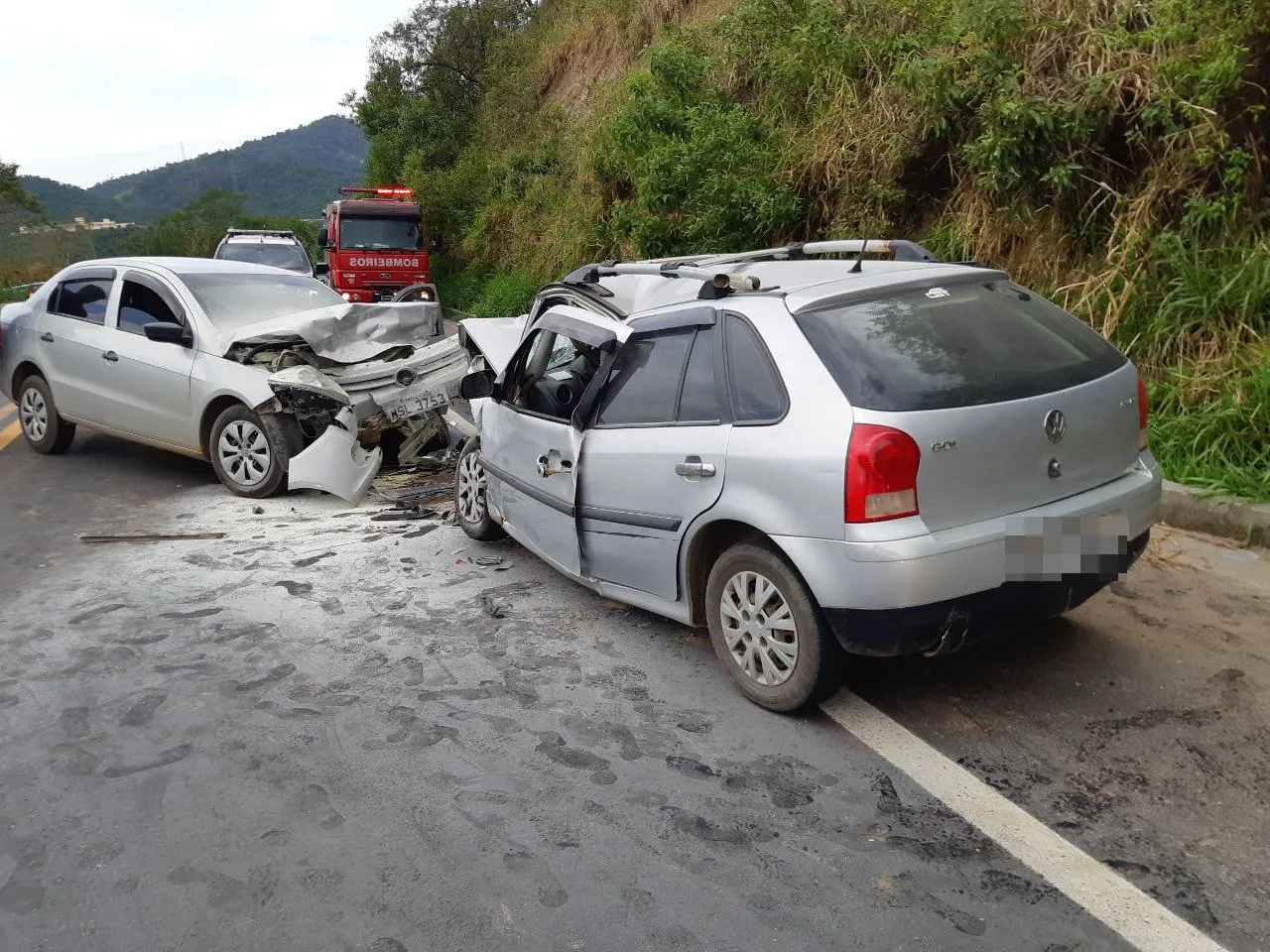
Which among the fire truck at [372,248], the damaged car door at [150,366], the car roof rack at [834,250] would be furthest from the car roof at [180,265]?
the fire truck at [372,248]

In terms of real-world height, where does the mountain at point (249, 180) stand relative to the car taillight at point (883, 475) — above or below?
above

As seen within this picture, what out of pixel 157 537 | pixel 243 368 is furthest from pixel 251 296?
pixel 157 537

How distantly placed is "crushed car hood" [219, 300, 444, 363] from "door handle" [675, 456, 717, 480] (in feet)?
15.2

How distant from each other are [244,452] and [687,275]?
4456 millimetres

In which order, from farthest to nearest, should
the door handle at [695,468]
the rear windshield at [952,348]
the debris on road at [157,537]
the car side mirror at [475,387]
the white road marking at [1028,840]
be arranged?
the debris on road at [157,537] < the car side mirror at [475,387] < the door handle at [695,468] < the rear windshield at [952,348] < the white road marking at [1028,840]

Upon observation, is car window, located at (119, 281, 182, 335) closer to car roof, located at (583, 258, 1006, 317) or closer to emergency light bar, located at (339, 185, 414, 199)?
car roof, located at (583, 258, 1006, 317)

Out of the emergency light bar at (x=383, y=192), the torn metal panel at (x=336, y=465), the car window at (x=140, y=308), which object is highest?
the emergency light bar at (x=383, y=192)

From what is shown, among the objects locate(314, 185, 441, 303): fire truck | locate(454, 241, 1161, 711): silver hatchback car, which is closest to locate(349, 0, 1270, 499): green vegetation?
locate(454, 241, 1161, 711): silver hatchback car

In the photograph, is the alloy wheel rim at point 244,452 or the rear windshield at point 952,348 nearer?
the rear windshield at point 952,348

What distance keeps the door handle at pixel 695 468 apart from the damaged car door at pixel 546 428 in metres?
0.78

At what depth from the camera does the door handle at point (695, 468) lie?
3982 mm

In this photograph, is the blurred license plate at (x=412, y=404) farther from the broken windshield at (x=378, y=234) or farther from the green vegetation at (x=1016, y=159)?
the broken windshield at (x=378, y=234)

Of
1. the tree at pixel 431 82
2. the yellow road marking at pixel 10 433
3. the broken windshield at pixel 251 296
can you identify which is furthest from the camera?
the tree at pixel 431 82

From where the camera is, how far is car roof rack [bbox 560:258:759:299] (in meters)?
4.22
